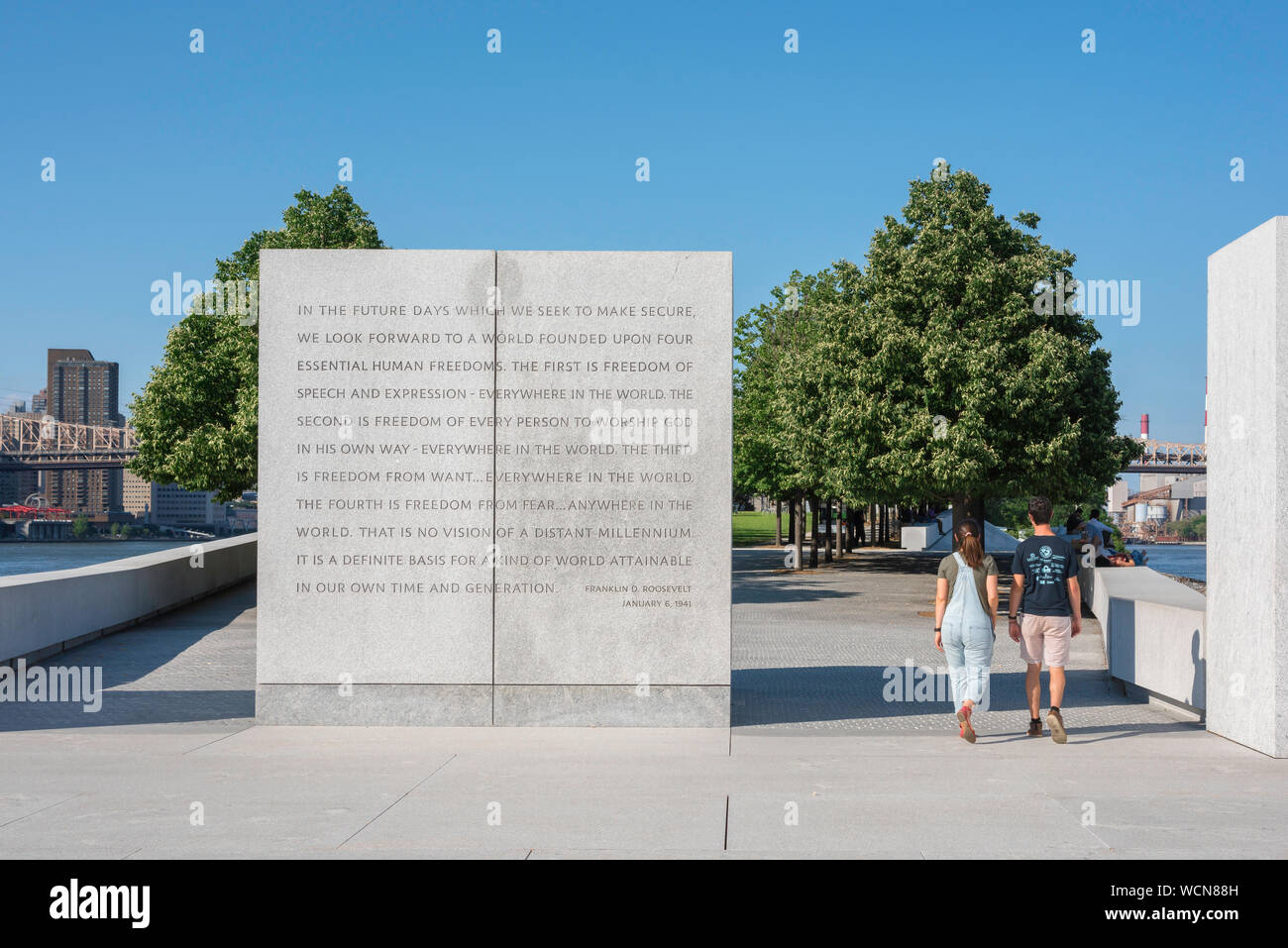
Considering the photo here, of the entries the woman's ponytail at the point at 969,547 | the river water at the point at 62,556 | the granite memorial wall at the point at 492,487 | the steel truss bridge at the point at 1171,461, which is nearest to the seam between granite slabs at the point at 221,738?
the granite memorial wall at the point at 492,487

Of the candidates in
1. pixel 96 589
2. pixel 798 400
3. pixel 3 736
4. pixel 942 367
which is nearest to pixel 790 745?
pixel 3 736

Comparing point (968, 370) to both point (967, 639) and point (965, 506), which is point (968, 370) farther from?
point (967, 639)

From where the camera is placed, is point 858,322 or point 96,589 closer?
point 96,589

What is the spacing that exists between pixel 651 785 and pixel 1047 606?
4132 mm

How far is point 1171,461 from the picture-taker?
114312mm

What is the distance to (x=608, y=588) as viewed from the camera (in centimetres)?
1057

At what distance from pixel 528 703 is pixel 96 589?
11.2m

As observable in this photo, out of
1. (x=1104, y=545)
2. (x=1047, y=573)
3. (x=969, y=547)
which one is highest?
(x=969, y=547)

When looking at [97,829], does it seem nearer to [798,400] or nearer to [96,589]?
[96,589]

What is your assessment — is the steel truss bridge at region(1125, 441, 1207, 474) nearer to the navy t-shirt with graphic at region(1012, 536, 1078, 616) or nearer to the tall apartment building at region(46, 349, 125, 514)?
the navy t-shirt with graphic at region(1012, 536, 1078, 616)

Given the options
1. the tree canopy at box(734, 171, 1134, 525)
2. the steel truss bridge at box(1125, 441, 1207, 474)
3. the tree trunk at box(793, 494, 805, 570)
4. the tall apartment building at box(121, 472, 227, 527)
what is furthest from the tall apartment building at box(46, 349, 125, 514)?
the tree canopy at box(734, 171, 1134, 525)

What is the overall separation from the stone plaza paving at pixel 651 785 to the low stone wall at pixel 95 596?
2.83 metres

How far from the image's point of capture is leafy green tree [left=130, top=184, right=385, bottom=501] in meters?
29.1

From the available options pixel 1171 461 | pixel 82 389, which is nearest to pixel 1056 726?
pixel 1171 461
